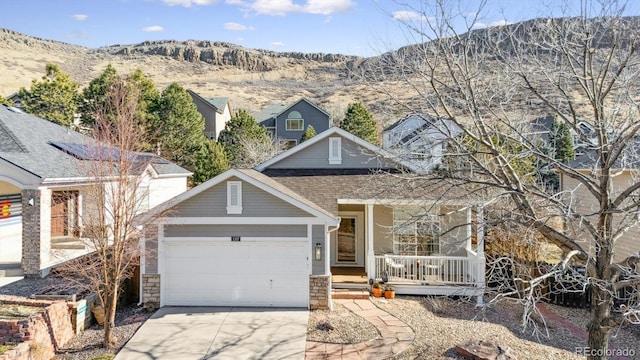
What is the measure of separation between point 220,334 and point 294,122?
1360 inches

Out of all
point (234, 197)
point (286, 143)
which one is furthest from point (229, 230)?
point (286, 143)

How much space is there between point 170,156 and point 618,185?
25.6 meters

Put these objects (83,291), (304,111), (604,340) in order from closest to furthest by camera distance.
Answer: (604,340) → (83,291) → (304,111)

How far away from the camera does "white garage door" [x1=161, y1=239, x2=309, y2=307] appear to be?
11.9 m

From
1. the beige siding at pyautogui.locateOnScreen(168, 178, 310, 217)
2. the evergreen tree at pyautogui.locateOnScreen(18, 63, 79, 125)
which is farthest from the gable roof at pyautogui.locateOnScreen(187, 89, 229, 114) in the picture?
the beige siding at pyautogui.locateOnScreen(168, 178, 310, 217)

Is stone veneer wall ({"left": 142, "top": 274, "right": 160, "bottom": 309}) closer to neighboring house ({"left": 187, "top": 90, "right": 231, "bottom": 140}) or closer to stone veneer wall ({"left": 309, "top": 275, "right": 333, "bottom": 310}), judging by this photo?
stone veneer wall ({"left": 309, "top": 275, "right": 333, "bottom": 310})

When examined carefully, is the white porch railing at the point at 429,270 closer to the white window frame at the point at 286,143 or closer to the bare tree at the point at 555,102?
the bare tree at the point at 555,102

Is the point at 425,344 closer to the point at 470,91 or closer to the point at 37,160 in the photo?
the point at 470,91

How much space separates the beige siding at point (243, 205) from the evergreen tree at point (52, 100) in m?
25.4

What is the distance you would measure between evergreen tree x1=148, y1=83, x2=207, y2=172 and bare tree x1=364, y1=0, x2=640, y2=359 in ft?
72.9

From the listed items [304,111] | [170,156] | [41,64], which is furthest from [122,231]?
[41,64]

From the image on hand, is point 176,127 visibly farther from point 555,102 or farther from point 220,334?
point 555,102

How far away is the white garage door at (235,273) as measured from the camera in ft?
39.0

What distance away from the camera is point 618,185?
1488 cm
